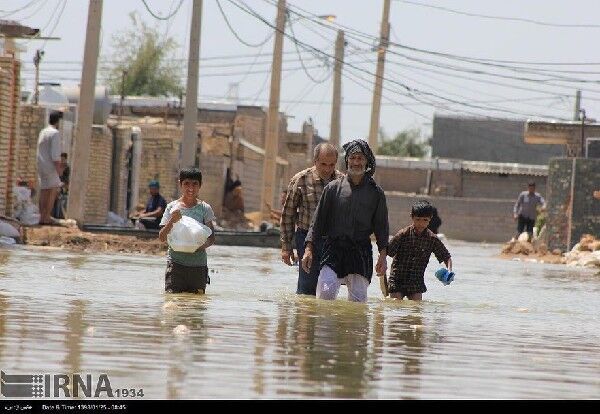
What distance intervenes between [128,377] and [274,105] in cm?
3372

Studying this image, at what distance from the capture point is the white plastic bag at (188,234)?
529 inches

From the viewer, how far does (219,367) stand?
8141 mm

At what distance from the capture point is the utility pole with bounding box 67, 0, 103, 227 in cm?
2862

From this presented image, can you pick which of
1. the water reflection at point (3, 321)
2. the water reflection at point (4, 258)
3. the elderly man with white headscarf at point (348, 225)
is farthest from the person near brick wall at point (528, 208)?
the water reflection at point (3, 321)

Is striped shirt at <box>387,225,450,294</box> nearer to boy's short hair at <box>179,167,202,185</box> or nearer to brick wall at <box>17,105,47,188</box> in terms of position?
boy's short hair at <box>179,167,202,185</box>

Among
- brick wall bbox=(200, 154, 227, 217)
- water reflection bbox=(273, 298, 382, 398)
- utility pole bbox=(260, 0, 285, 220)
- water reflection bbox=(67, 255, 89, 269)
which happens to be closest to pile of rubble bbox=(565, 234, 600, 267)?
utility pole bbox=(260, 0, 285, 220)

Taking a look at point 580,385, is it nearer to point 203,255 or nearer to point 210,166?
point 203,255

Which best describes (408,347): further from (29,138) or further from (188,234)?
(29,138)

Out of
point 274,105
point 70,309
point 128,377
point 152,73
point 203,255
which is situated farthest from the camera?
point 152,73

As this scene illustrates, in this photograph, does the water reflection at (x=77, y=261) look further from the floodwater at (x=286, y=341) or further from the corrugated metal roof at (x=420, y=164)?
the corrugated metal roof at (x=420, y=164)

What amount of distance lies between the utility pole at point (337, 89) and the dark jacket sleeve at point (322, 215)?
1385 inches

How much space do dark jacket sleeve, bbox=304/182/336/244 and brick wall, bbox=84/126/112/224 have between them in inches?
931

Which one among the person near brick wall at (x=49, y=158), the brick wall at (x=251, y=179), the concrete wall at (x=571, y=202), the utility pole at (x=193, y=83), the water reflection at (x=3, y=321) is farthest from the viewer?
the brick wall at (x=251, y=179)

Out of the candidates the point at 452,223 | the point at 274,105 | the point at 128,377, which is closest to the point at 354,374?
the point at 128,377
